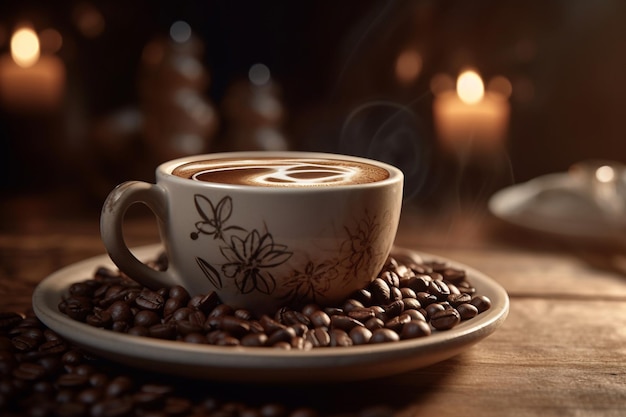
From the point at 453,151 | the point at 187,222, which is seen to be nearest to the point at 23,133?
the point at 453,151

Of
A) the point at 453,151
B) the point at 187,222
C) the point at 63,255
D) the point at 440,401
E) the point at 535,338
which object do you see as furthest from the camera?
the point at 453,151

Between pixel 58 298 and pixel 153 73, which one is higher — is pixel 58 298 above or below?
below

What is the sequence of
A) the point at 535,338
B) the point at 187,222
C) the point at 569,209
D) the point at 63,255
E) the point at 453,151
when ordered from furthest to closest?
the point at 453,151, the point at 569,209, the point at 63,255, the point at 535,338, the point at 187,222

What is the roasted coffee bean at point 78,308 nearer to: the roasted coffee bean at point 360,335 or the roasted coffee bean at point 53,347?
the roasted coffee bean at point 53,347

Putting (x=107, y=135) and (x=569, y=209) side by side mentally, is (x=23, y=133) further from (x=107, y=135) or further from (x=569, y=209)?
(x=569, y=209)

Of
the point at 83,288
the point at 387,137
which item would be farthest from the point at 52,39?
the point at 83,288

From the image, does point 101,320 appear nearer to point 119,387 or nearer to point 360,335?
point 119,387
